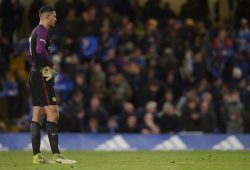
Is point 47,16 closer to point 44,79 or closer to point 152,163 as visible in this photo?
point 44,79

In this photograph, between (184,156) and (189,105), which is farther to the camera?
(189,105)

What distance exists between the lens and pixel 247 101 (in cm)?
2258

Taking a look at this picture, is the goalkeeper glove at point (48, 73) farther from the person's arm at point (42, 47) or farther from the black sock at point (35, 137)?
the black sock at point (35, 137)

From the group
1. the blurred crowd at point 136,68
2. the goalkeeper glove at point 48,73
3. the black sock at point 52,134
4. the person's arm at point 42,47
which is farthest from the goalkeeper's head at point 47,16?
the blurred crowd at point 136,68

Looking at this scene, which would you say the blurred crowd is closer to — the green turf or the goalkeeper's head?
the green turf

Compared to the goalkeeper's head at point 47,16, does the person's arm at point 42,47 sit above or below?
below

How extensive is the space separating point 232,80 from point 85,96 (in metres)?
5.21

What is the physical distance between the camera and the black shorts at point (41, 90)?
41.8ft

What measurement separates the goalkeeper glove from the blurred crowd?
8076 mm

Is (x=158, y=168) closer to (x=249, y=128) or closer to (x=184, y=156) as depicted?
(x=184, y=156)

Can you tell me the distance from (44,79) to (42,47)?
2.05 ft

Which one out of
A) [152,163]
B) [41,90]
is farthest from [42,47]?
[152,163]

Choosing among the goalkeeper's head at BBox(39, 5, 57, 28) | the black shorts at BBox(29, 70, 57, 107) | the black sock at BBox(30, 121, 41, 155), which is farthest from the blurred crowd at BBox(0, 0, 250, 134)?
the goalkeeper's head at BBox(39, 5, 57, 28)

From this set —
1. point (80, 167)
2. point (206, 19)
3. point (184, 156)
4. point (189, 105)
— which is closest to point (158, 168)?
point (80, 167)
